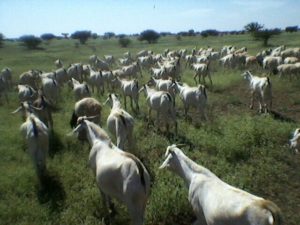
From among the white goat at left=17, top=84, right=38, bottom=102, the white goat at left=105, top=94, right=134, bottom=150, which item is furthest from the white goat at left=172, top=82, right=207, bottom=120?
the white goat at left=17, top=84, right=38, bottom=102

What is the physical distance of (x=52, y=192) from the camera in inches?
388

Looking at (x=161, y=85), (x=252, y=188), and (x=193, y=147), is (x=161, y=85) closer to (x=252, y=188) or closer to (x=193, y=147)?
(x=193, y=147)

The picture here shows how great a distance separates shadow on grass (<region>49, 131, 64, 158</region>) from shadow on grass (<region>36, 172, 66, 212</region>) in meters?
1.85

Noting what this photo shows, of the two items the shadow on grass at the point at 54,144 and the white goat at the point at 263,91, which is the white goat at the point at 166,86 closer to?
the white goat at the point at 263,91

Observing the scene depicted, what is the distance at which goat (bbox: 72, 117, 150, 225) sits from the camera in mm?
7062

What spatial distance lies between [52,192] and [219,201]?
5.20 meters

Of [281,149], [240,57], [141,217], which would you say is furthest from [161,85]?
[240,57]

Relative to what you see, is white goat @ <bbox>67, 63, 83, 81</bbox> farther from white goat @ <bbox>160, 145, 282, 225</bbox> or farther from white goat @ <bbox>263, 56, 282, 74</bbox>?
white goat @ <bbox>160, 145, 282, 225</bbox>

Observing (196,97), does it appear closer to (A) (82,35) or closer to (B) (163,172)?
(B) (163,172)

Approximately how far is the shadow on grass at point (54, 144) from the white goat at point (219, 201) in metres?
5.91

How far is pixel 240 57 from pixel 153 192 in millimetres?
25833

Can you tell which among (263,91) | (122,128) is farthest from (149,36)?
(122,128)

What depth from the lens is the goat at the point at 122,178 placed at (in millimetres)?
7062

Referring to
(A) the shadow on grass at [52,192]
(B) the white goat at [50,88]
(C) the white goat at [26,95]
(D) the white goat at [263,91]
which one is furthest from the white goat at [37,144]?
(D) the white goat at [263,91]
